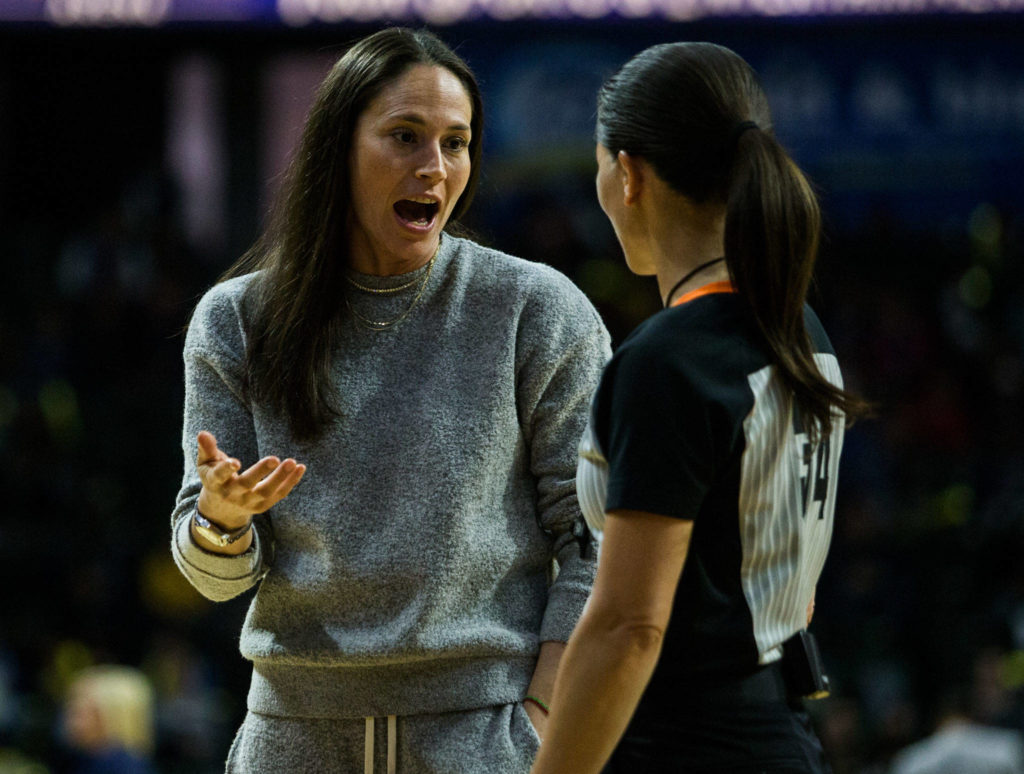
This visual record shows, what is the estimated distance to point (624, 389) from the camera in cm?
156

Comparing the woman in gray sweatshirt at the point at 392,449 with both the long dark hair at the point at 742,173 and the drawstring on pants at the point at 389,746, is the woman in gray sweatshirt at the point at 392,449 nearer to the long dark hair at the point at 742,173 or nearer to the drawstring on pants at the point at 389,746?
the drawstring on pants at the point at 389,746

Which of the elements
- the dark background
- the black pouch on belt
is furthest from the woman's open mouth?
the dark background

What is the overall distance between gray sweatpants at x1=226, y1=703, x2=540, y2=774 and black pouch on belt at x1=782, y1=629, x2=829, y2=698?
42 centimetres

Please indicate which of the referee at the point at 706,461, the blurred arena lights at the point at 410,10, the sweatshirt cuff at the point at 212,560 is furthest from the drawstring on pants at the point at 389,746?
the blurred arena lights at the point at 410,10

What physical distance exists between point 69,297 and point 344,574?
7.25 metres

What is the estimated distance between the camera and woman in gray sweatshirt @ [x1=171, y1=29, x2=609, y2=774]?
189 centimetres

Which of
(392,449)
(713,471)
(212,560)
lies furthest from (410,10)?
(713,471)

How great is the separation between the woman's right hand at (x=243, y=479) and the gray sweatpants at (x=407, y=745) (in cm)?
33

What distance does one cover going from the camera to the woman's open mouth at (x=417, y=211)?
6.65ft

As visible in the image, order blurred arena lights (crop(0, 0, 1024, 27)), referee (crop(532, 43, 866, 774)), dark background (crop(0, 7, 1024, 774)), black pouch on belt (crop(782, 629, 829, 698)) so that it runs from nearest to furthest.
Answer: referee (crop(532, 43, 866, 774))
black pouch on belt (crop(782, 629, 829, 698))
blurred arena lights (crop(0, 0, 1024, 27))
dark background (crop(0, 7, 1024, 774))

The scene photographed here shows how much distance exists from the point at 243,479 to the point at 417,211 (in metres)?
0.51

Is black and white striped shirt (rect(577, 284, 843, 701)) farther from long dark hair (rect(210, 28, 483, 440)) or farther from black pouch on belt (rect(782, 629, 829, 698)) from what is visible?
long dark hair (rect(210, 28, 483, 440))

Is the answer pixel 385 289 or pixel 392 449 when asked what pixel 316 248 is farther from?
pixel 392 449

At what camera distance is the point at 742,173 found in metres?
1.62
